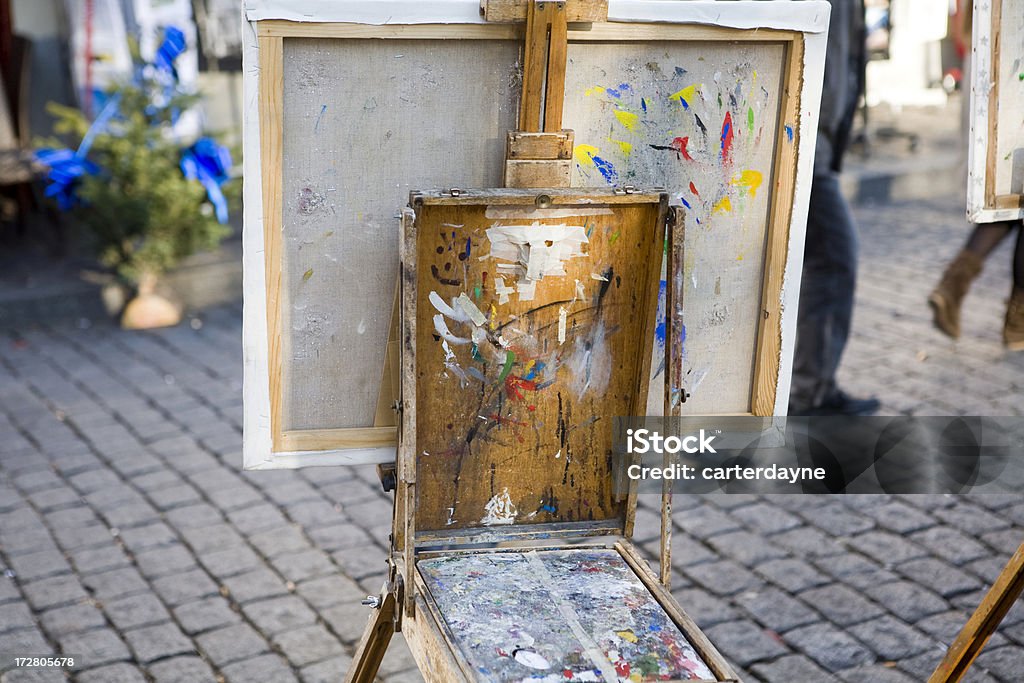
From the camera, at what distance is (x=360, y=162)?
1.92 m

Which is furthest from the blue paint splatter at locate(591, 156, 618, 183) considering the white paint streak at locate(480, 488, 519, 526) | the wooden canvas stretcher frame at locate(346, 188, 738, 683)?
the white paint streak at locate(480, 488, 519, 526)

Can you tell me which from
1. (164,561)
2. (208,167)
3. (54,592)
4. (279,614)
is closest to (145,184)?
(208,167)

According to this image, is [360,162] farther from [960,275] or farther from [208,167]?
[208,167]

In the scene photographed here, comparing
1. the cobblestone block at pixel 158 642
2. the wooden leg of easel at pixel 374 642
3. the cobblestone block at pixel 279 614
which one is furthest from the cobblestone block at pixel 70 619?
the wooden leg of easel at pixel 374 642

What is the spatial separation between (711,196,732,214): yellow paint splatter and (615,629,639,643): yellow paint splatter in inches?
31.8

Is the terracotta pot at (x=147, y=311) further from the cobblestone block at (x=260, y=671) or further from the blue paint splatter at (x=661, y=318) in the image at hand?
the blue paint splatter at (x=661, y=318)

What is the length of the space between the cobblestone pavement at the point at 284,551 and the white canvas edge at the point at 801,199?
92 centimetres

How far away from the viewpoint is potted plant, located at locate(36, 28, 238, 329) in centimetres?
486

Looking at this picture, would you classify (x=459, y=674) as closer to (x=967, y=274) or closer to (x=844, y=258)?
(x=844, y=258)

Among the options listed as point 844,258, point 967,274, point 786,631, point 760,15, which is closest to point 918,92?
point 967,274

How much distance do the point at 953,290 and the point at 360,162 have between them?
326cm

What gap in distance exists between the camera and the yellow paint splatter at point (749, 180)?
6.98 ft

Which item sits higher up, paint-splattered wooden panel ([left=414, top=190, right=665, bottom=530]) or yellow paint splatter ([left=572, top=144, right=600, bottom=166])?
yellow paint splatter ([left=572, top=144, right=600, bottom=166])

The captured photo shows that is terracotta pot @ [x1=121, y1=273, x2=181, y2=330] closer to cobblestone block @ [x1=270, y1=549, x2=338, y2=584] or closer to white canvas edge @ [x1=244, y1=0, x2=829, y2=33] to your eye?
cobblestone block @ [x1=270, y1=549, x2=338, y2=584]
